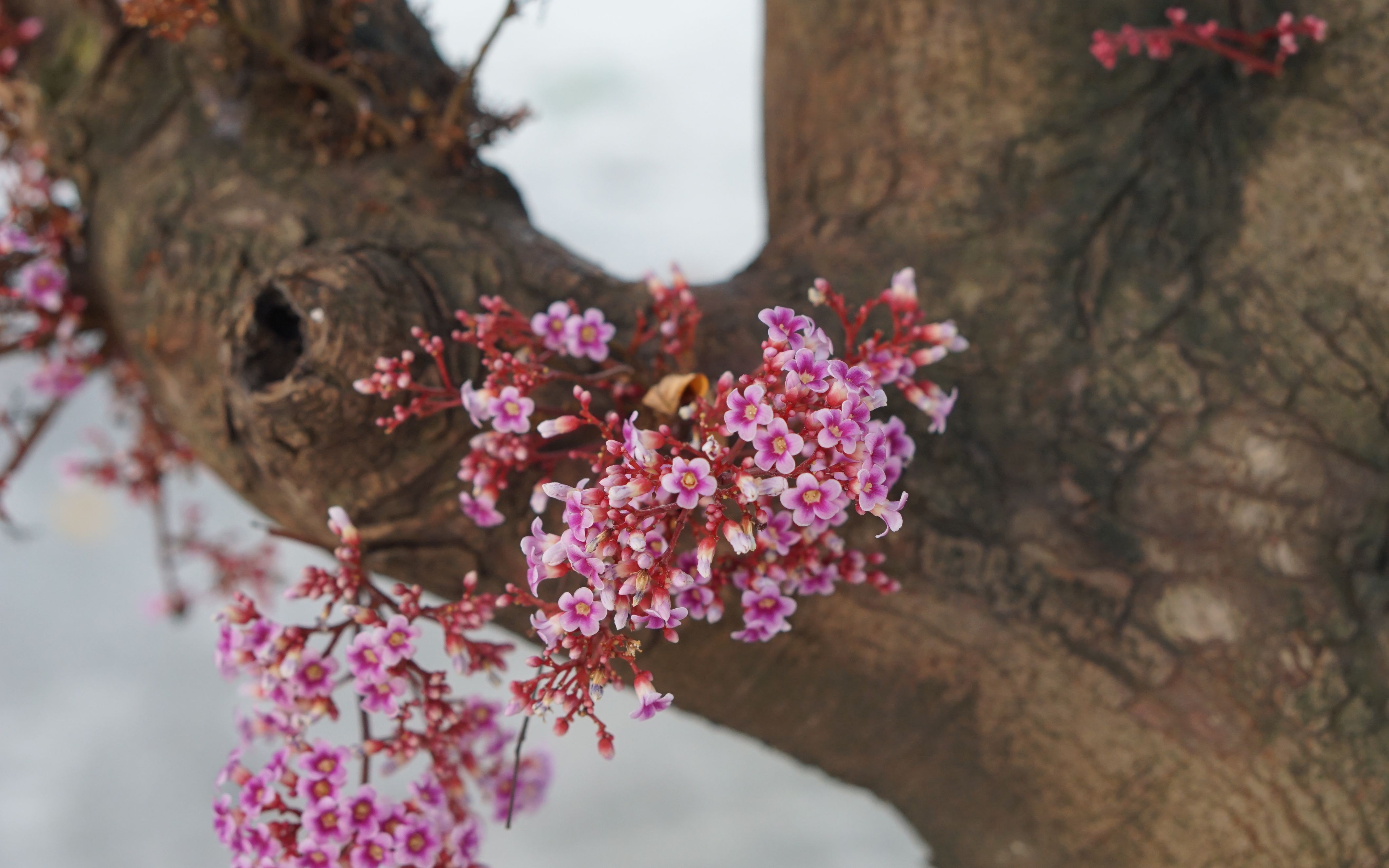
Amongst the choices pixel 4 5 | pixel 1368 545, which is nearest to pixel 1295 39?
pixel 1368 545

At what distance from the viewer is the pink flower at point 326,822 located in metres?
1.64

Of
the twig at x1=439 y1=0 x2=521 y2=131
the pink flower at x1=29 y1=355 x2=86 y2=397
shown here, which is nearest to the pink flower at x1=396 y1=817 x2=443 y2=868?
the twig at x1=439 y1=0 x2=521 y2=131

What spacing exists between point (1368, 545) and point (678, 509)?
68.3 inches

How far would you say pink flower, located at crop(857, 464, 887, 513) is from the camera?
129 centimetres

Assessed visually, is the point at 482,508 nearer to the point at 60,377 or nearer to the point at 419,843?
the point at 419,843

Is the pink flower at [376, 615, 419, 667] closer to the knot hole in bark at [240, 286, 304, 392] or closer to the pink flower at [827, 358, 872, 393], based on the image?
the knot hole in bark at [240, 286, 304, 392]

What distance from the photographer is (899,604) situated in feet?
6.72

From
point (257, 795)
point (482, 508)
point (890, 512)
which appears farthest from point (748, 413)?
point (257, 795)

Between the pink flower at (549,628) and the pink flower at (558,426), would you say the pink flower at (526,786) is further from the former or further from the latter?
the pink flower at (558,426)

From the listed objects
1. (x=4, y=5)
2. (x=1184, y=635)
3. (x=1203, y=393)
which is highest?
(x=4, y=5)

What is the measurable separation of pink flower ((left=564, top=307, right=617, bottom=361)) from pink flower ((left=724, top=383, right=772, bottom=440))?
1.64 ft

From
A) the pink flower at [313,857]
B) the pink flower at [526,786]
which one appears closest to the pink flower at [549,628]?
the pink flower at [313,857]

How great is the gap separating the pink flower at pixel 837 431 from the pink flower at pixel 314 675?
1051 millimetres

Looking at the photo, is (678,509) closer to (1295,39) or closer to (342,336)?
(342,336)
